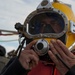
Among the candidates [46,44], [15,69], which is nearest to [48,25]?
[46,44]

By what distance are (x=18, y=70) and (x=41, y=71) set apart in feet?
0.71

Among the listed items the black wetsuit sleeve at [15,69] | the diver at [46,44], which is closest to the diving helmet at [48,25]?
the diver at [46,44]

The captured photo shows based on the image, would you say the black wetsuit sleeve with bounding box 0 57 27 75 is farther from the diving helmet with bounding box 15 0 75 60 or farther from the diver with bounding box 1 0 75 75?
the diving helmet with bounding box 15 0 75 60

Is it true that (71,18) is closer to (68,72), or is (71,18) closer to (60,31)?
(60,31)

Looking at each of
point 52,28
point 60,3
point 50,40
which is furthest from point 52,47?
point 60,3

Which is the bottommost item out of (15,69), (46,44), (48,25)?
(15,69)

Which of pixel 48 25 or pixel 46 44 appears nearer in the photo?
pixel 46 44

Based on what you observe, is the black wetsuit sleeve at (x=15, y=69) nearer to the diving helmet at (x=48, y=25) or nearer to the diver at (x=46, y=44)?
the diver at (x=46, y=44)

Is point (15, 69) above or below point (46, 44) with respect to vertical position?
below

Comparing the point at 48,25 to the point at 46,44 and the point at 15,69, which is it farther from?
the point at 15,69

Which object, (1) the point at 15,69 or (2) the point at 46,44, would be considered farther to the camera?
(1) the point at 15,69

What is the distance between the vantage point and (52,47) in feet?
7.05

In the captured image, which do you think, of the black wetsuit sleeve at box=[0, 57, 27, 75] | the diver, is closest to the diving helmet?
the diver

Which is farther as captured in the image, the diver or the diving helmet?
the diving helmet
